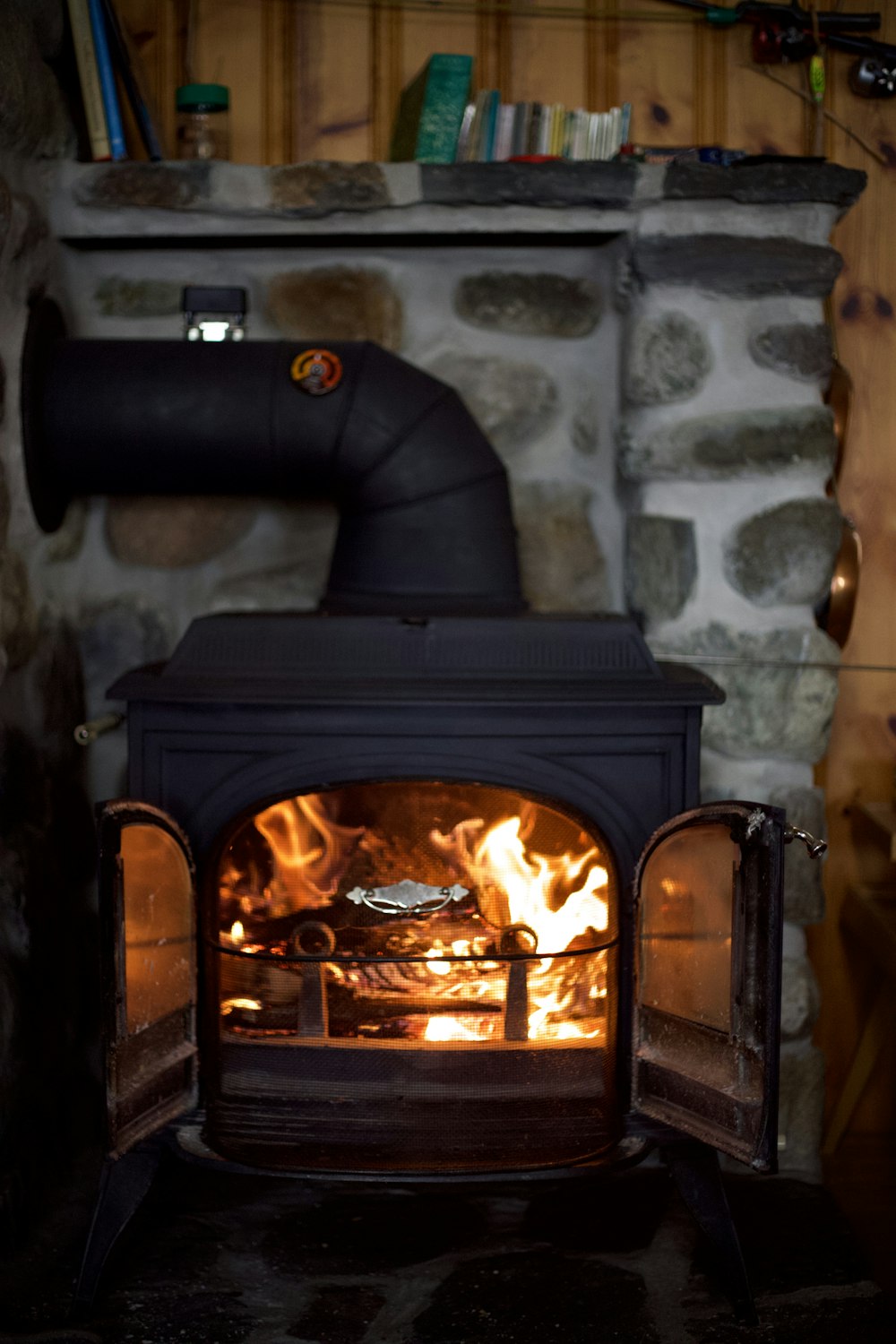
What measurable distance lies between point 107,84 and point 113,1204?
1.48 m

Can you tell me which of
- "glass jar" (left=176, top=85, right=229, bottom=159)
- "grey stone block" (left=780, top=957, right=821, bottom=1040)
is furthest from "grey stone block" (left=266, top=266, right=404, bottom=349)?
"grey stone block" (left=780, top=957, right=821, bottom=1040)

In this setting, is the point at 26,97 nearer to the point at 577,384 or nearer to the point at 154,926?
the point at 577,384

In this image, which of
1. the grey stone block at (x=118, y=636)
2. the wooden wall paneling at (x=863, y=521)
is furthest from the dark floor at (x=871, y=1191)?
the grey stone block at (x=118, y=636)

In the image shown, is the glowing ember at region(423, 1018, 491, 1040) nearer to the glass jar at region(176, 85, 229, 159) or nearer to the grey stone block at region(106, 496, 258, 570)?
the grey stone block at region(106, 496, 258, 570)

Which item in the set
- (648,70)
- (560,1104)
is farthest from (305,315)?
(560,1104)

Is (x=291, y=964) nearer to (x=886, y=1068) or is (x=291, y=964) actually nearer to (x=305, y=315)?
(x=305, y=315)

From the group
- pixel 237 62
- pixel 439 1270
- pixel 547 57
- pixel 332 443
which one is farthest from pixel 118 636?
pixel 547 57

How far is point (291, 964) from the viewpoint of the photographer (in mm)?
1529

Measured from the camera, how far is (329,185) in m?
1.77

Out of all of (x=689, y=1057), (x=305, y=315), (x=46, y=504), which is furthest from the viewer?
(x=305, y=315)

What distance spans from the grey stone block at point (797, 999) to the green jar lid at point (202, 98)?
1502 mm

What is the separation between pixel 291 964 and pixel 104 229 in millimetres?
1068

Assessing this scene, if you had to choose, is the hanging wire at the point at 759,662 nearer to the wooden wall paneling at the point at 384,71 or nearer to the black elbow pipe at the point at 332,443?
the black elbow pipe at the point at 332,443

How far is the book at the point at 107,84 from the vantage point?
5.72 ft
